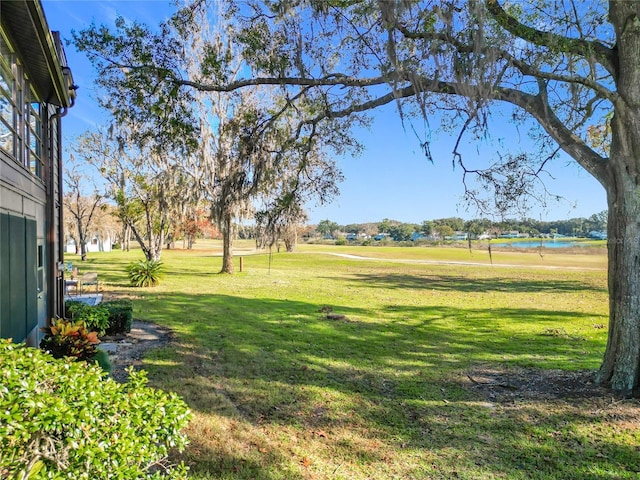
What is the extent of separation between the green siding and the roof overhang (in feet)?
7.04

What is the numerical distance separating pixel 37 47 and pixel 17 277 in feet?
9.65

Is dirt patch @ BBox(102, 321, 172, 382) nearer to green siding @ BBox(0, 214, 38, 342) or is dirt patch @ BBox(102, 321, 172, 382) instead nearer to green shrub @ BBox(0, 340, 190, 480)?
green siding @ BBox(0, 214, 38, 342)

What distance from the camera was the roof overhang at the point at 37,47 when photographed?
4.03 m

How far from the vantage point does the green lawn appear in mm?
3596

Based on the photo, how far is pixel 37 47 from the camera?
16.1ft

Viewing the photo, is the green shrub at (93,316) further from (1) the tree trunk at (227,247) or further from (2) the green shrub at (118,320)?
(1) the tree trunk at (227,247)

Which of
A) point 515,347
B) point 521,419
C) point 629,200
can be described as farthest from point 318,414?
point 515,347

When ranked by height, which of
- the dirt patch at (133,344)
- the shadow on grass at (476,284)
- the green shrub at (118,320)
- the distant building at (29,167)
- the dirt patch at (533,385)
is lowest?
the shadow on grass at (476,284)

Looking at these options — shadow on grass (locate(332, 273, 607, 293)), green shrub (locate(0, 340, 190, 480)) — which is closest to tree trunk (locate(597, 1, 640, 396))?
green shrub (locate(0, 340, 190, 480))

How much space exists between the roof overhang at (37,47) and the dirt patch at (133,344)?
14.6ft

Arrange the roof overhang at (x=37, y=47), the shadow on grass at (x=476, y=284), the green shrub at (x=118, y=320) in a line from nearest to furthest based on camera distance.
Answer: the roof overhang at (x=37, y=47) < the green shrub at (x=118, y=320) < the shadow on grass at (x=476, y=284)

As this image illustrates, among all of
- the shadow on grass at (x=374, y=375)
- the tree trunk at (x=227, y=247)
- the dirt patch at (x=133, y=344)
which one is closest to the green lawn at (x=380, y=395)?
the shadow on grass at (x=374, y=375)

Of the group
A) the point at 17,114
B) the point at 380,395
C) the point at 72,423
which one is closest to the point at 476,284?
the point at 380,395

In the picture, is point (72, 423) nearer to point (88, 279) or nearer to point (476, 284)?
point (88, 279)
